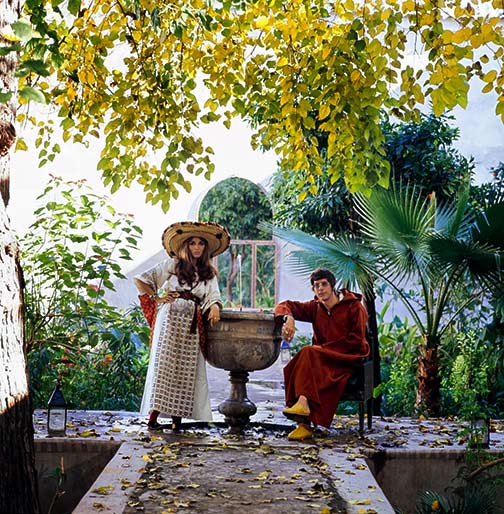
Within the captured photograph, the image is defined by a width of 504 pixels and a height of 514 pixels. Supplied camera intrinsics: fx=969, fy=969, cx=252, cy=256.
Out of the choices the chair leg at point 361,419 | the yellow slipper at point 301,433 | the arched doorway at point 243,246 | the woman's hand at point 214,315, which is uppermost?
the arched doorway at point 243,246

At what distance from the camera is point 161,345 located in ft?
23.8

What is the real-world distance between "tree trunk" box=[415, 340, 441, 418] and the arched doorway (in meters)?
8.29

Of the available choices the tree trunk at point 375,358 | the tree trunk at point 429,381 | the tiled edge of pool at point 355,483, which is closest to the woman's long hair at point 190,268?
the tiled edge of pool at point 355,483

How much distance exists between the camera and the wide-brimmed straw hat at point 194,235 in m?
7.41

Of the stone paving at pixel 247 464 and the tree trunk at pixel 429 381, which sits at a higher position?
the tree trunk at pixel 429 381

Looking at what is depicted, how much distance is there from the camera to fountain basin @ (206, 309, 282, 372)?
7.19 meters

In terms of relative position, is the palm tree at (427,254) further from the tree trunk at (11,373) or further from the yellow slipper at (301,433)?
the tree trunk at (11,373)

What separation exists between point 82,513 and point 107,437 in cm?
215

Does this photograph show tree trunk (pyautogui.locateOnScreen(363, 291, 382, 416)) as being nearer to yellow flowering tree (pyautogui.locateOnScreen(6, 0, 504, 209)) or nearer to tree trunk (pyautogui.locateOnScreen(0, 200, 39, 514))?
yellow flowering tree (pyautogui.locateOnScreen(6, 0, 504, 209))

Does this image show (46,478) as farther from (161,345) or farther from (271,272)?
(271,272)

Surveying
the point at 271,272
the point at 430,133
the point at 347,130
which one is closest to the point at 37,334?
the point at 347,130

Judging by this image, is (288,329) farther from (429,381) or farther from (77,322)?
(77,322)

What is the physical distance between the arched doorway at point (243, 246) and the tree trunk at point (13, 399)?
40.4 ft

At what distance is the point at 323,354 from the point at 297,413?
484mm
